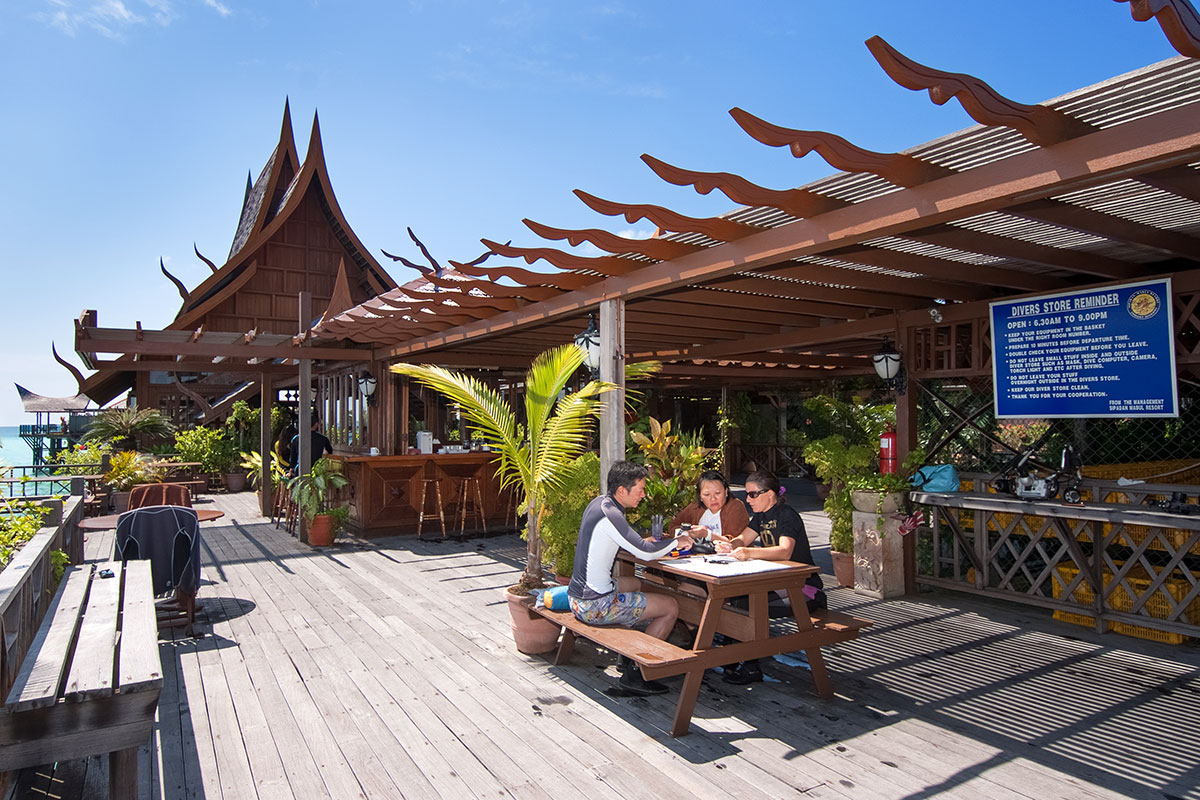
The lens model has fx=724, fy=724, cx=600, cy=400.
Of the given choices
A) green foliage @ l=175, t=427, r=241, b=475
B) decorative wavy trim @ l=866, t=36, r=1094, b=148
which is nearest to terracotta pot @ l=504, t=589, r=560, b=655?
decorative wavy trim @ l=866, t=36, r=1094, b=148

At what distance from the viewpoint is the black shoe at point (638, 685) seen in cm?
393

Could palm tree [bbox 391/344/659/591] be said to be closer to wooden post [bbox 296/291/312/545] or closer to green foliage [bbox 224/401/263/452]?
wooden post [bbox 296/291/312/545]

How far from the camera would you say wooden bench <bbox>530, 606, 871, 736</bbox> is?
3.33m

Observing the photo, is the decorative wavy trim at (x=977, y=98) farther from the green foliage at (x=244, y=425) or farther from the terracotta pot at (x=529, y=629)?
the green foliage at (x=244, y=425)

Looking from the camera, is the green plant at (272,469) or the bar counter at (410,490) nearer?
the bar counter at (410,490)

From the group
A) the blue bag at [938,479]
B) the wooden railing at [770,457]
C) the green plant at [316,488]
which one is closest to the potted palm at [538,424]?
the blue bag at [938,479]

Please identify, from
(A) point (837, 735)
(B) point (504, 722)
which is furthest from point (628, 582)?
(A) point (837, 735)

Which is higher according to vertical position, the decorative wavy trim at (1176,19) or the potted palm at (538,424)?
the decorative wavy trim at (1176,19)

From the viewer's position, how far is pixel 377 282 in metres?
20.0

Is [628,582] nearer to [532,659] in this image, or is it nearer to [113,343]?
[532,659]

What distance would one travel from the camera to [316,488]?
896cm

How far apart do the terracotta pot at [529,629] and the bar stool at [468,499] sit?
15.3ft

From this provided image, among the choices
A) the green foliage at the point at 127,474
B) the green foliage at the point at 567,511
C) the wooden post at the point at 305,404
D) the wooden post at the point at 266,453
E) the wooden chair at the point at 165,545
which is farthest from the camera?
the green foliage at the point at 127,474

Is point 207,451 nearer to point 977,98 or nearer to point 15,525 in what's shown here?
point 15,525
